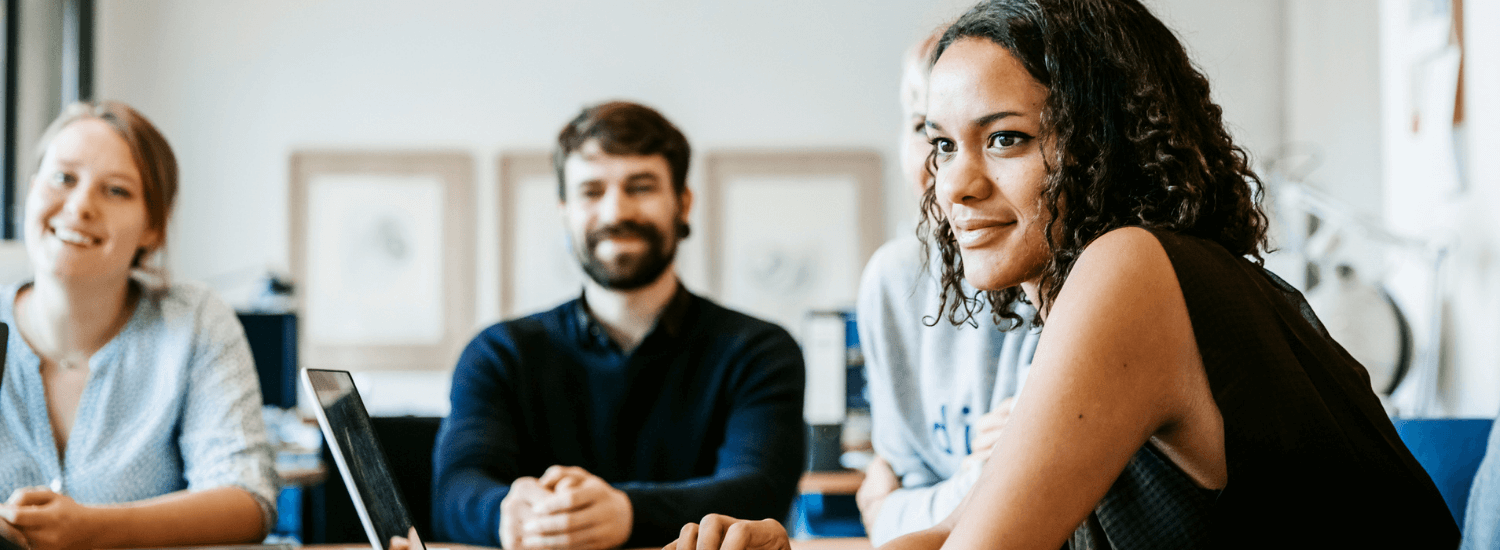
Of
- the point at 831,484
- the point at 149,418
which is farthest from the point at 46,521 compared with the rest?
the point at 831,484

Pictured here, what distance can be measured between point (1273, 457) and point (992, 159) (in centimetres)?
33

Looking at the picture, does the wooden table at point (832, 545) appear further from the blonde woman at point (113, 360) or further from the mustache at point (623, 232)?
the blonde woman at point (113, 360)

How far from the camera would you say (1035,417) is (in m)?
0.73

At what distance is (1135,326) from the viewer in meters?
0.72

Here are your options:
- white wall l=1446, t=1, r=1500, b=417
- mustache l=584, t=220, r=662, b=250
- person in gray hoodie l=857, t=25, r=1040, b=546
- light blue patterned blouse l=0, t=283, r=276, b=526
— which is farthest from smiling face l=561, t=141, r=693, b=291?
white wall l=1446, t=1, r=1500, b=417

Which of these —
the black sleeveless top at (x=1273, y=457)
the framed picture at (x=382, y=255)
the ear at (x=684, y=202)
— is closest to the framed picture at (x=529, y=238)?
the framed picture at (x=382, y=255)

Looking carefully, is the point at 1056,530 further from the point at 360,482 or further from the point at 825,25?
the point at 825,25

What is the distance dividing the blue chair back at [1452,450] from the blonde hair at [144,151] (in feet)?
5.85

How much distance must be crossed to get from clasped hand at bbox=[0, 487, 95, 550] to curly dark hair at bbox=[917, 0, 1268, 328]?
1.08 meters

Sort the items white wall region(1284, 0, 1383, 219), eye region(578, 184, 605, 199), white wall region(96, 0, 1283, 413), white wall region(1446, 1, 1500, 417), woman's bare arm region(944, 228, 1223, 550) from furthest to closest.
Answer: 1. white wall region(96, 0, 1283, 413)
2. white wall region(1284, 0, 1383, 219)
3. white wall region(1446, 1, 1500, 417)
4. eye region(578, 184, 605, 199)
5. woman's bare arm region(944, 228, 1223, 550)

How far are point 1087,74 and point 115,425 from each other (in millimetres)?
1385

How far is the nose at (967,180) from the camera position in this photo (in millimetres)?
886

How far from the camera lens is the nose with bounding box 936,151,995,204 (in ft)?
2.91

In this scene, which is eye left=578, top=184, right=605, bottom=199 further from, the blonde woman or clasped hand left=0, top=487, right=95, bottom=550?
clasped hand left=0, top=487, right=95, bottom=550
